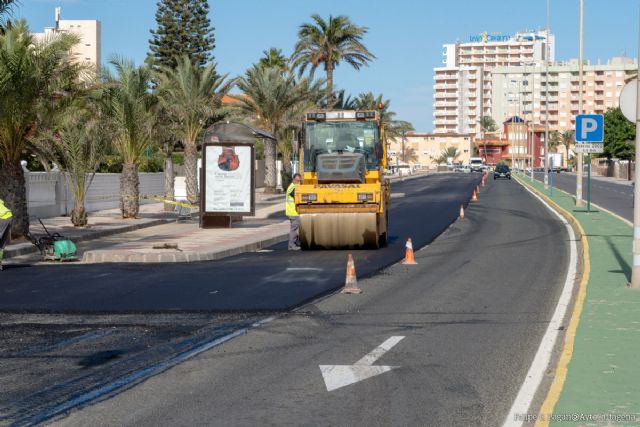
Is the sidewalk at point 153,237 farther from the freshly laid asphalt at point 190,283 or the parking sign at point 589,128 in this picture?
the parking sign at point 589,128

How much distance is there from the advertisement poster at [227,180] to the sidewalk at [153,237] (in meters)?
0.86

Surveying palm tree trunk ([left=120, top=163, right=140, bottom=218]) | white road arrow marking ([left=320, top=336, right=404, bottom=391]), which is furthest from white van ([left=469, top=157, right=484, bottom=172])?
white road arrow marking ([left=320, top=336, right=404, bottom=391])

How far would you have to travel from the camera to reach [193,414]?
788cm

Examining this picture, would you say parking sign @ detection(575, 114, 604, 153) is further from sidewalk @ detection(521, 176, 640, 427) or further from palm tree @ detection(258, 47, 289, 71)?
palm tree @ detection(258, 47, 289, 71)

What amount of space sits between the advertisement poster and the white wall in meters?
6.90

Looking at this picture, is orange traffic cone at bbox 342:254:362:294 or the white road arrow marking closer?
the white road arrow marking

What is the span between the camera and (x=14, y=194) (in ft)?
90.8

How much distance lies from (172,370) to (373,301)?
580 cm

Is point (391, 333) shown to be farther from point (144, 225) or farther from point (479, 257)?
point (144, 225)

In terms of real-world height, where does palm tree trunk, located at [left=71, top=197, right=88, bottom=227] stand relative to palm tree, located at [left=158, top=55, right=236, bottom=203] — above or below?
below

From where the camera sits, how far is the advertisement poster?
108ft

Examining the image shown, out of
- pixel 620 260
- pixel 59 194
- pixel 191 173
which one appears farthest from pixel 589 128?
pixel 191 173

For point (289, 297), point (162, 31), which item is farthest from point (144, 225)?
point (162, 31)

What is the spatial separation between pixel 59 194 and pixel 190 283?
22240 mm
